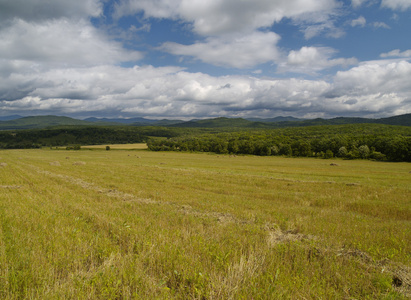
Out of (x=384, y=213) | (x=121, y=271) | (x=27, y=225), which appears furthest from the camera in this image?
(x=384, y=213)

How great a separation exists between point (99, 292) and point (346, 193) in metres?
22.4

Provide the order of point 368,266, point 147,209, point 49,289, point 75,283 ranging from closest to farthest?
point 49,289 < point 75,283 < point 368,266 < point 147,209

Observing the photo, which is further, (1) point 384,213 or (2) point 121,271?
(1) point 384,213

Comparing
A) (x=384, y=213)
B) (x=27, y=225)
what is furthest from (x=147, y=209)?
(x=384, y=213)

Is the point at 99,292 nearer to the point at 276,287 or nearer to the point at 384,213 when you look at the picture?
the point at 276,287

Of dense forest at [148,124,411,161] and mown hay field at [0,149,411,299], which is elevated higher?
mown hay field at [0,149,411,299]

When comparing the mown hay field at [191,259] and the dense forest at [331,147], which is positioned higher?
the mown hay field at [191,259]

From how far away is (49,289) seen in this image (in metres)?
4.21

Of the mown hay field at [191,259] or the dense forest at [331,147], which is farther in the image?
the dense forest at [331,147]

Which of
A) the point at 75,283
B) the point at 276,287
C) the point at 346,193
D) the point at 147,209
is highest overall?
the point at 75,283

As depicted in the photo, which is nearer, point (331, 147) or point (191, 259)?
point (191, 259)

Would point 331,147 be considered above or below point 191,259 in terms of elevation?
below

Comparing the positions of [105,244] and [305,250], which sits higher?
[105,244]

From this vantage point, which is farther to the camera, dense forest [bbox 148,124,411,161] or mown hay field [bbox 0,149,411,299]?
dense forest [bbox 148,124,411,161]
